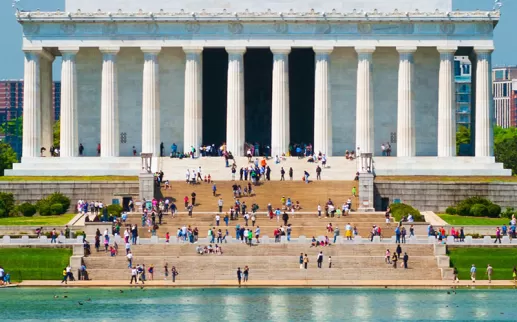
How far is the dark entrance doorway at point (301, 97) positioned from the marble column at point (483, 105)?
19.2m

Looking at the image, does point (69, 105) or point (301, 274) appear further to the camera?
point (69, 105)

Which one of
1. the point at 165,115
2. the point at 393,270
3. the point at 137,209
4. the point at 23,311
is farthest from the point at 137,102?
the point at 23,311

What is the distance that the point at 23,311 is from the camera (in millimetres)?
115375

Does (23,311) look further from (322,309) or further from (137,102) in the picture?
(137,102)

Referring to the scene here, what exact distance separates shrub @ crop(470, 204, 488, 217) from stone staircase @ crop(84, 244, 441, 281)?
69.2 feet

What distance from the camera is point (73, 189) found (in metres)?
164

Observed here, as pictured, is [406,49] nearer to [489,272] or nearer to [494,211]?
[494,211]

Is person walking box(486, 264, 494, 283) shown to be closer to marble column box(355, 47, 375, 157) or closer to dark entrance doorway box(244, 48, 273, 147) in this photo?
marble column box(355, 47, 375, 157)

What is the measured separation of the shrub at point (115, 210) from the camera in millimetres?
153000

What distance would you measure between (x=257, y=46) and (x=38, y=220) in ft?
120

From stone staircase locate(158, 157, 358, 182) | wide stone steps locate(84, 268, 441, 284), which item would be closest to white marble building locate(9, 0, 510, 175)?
stone staircase locate(158, 157, 358, 182)

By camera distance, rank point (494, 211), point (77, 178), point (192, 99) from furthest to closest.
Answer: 1. point (192, 99)
2. point (77, 178)
3. point (494, 211)

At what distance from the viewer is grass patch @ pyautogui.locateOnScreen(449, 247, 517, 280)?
13275cm

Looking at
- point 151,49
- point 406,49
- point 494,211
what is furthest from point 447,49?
point 151,49
